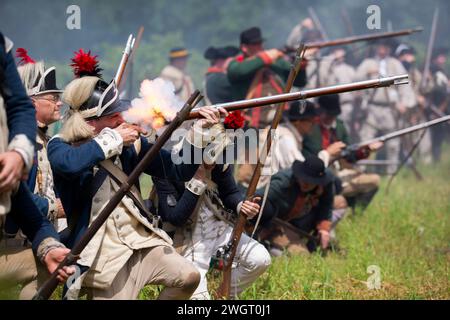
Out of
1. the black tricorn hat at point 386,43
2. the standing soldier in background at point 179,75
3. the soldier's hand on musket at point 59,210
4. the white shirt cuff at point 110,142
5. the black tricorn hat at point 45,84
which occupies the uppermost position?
the white shirt cuff at point 110,142

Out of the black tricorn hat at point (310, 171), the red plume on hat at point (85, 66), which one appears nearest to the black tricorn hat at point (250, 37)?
the black tricorn hat at point (310, 171)

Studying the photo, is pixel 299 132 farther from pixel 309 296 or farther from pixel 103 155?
pixel 103 155

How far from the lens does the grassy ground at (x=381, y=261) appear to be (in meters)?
5.89

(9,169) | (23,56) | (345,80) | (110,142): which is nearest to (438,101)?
(345,80)

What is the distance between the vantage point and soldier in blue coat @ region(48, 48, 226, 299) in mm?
4270

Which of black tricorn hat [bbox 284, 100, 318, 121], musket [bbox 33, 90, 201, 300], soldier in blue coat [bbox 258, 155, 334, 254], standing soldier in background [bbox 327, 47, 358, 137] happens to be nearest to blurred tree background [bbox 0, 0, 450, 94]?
standing soldier in background [bbox 327, 47, 358, 137]

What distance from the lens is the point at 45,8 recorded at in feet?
61.0

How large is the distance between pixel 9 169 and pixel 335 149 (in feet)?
17.0

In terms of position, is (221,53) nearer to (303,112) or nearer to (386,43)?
(303,112)

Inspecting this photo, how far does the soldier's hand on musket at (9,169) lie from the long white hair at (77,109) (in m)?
0.74

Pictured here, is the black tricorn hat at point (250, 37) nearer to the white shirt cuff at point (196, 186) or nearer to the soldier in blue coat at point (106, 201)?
the white shirt cuff at point (196, 186)

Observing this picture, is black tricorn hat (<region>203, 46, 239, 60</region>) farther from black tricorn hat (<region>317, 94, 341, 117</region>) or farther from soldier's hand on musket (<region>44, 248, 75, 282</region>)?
soldier's hand on musket (<region>44, 248, 75, 282</region>)

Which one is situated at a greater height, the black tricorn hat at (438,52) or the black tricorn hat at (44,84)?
the black tricorn hat at (44,84)
